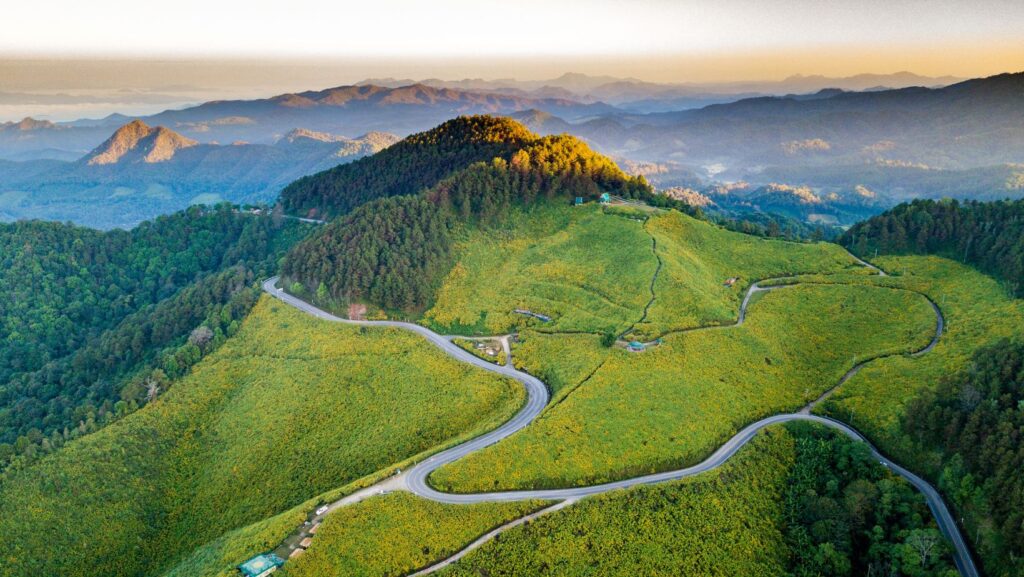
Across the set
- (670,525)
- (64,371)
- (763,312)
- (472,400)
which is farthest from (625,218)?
(64,371)

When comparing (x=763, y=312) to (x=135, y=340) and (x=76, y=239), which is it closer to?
(x=135, y=340)

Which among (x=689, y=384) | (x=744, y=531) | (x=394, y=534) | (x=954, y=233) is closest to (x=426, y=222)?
(x=689, y=384)

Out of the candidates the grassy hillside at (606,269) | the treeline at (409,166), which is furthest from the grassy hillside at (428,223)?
the treeline at (409,166)

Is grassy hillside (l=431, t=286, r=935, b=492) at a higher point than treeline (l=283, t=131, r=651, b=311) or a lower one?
lower

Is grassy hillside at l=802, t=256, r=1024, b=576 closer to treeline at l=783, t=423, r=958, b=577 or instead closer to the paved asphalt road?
the paved asphalt road

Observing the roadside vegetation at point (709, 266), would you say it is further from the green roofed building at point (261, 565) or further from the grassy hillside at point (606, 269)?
the green roofed building at point (261, 565)

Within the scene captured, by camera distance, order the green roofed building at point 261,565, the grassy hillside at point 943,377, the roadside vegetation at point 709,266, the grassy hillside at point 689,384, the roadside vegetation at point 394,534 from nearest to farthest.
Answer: the green roofed building at point 261,565 < the roadside vegetation at point 394,534 < the grassy hillside at point 943,377 < the grassy hillside at point 689,384 < the roadside vegetation at point 709,266

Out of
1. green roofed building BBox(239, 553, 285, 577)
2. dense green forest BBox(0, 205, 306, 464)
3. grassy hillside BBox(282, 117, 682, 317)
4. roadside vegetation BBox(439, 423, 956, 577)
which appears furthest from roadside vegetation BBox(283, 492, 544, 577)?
dense green forest BBox(0, 205, 306, 464)
